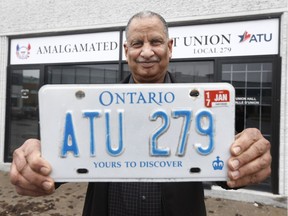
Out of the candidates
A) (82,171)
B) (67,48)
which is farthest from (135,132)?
(67,48)

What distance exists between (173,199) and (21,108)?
6.31m

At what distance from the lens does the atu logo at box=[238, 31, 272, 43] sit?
4.75 meters

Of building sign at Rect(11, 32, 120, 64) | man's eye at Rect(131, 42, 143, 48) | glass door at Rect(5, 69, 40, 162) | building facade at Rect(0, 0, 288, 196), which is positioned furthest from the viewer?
glass door at Rect(5, 69, 40, 162)

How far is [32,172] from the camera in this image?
113 centimetres

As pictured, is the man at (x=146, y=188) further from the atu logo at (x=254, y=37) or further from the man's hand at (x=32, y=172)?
the atu logo at (x=254, y=37)

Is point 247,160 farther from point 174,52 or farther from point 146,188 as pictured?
point 174,52

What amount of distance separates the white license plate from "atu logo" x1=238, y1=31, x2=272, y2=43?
415 centimetres

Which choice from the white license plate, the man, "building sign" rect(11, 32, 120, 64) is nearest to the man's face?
the man

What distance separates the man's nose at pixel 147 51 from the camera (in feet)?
4.84

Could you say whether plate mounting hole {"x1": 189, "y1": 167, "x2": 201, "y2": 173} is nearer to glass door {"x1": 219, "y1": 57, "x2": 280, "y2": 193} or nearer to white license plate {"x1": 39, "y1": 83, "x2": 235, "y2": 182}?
white license plate {"x1": 39, "y1": 83, "x2": 235, "y2": 182}

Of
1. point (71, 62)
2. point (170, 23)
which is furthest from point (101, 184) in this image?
point (71, 62)

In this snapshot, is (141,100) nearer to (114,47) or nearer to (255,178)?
(255,178)

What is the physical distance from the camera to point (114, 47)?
18.8 feet

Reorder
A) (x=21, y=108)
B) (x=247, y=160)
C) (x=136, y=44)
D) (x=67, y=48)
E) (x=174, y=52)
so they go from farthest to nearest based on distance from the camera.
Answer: (x=21, y=108)
(x=67, y=48)
(x=174, y=52)
(x=136, y=44)
(x=247, y=160)
